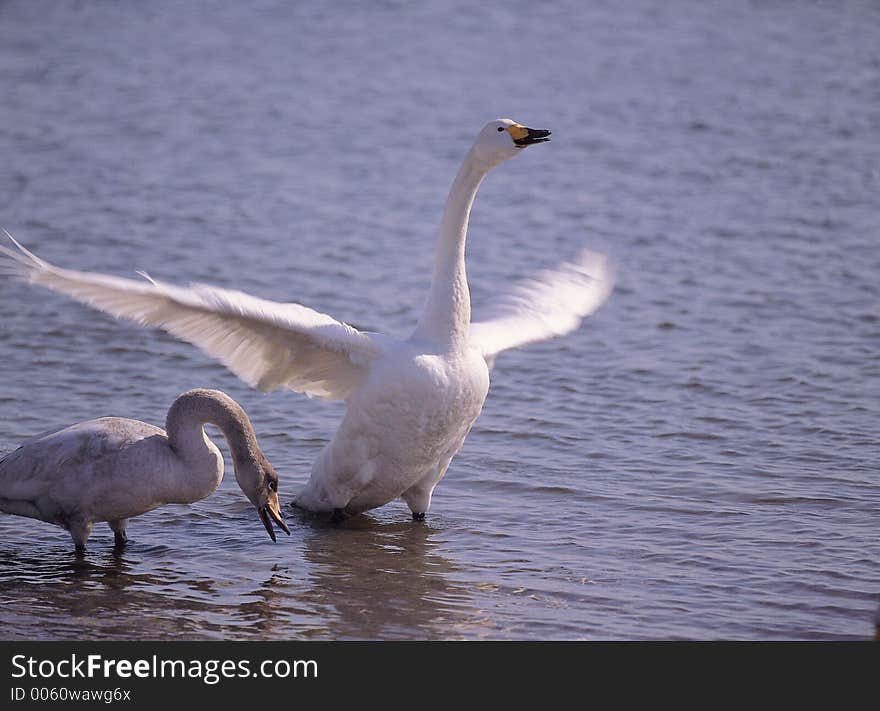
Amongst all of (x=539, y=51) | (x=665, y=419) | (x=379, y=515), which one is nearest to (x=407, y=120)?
(x=539, y=51)

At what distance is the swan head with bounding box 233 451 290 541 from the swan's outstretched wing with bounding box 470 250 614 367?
5.37 ft

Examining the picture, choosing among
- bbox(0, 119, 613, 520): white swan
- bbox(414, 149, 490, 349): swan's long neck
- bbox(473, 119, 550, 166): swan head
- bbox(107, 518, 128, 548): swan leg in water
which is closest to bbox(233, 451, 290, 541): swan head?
bbox(0, 119, 613, 520): white swan

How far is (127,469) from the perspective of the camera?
23.8 ft

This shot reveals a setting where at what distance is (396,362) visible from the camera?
295 inches

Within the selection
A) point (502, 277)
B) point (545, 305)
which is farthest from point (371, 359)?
point (502, 277)

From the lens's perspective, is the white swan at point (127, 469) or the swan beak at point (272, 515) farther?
the swan beak at point (272, 515)

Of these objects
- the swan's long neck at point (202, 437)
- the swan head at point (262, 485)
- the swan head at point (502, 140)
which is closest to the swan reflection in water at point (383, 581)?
the swan head at point (262, 485)

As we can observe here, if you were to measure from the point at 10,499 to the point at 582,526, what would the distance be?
10.8ft

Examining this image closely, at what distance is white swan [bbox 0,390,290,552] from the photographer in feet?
23.8

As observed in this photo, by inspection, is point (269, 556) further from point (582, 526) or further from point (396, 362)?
point (582, 526)

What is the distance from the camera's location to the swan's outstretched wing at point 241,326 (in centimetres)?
689

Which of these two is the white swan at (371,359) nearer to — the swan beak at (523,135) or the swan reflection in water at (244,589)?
the swan beak at (523,135)

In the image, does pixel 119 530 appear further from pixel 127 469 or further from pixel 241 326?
pixel 241 326
